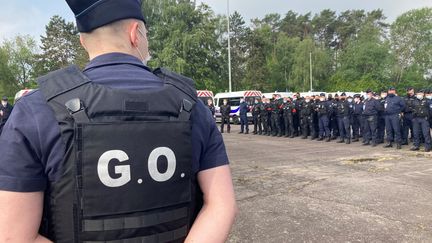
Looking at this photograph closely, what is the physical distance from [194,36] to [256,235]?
117ft

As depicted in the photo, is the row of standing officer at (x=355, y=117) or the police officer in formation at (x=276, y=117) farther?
the police officer in formation at (x=276, y=117)

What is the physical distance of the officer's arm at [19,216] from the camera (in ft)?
3.73

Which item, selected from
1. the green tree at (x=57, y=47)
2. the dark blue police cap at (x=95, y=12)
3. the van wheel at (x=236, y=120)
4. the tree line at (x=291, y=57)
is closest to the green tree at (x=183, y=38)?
the tree line at (x=291, y=57)

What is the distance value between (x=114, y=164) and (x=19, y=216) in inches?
11.9

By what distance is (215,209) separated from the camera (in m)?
1.37

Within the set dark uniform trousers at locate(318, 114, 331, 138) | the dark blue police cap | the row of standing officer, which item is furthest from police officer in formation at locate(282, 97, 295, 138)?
the dark blue police cap

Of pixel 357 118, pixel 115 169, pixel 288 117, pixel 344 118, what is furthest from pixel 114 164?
pixel 288 117

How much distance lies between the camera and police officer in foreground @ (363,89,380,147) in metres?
12.2

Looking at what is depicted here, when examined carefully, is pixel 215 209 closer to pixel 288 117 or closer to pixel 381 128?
pixel 381 128

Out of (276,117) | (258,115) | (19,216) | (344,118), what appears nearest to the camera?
(19,216)

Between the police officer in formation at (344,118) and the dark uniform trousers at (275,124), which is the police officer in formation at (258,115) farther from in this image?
the police officer in formation at (344,118)

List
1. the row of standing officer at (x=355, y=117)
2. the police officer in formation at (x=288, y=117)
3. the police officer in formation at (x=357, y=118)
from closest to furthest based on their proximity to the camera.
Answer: the row of standing officer at (x=355, y=117) → the police officer in formation at (x=357, y=118) → the police officer in formation at (x=288, y=117)

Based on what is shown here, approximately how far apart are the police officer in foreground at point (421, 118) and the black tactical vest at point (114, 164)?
10990mm

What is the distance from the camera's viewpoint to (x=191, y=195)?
137 cm
